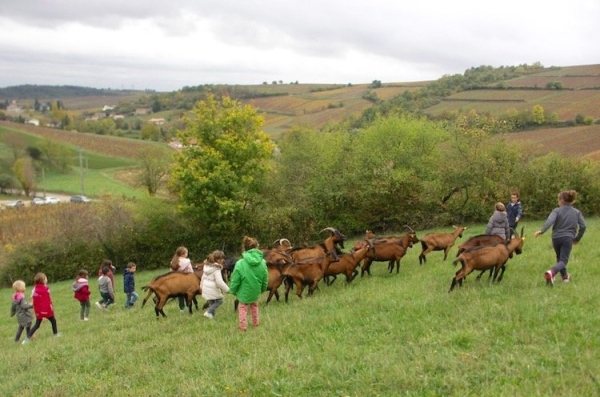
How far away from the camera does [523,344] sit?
8.39 metres

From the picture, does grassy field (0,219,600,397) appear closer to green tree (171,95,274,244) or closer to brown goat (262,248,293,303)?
brown goat (262,248,293,303)

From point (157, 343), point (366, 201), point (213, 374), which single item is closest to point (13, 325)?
point (157, 343)

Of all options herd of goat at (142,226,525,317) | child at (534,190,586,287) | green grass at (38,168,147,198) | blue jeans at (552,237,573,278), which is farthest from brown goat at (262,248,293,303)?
green grass at (38,168,147,198)

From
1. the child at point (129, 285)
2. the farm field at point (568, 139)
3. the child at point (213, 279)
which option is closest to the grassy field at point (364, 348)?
the child at point (213, 279)

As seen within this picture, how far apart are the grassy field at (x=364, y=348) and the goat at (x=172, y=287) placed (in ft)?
1.55

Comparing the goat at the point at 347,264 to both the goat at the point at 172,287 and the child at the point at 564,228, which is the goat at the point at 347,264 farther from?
the child at the point at 564,228

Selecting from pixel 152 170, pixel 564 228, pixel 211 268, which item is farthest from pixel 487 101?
pixel 211 268

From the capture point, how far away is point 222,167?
33469 millimetres

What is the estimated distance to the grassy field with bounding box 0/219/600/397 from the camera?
7.46 m

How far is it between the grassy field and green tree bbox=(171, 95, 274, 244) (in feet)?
64.7

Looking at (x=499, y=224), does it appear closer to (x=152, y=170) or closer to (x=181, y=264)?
(x=181, y=264)

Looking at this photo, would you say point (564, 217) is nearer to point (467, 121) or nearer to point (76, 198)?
point (467, 121)

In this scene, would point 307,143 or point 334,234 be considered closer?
point 334,234

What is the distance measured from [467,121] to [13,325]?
29.1 m
